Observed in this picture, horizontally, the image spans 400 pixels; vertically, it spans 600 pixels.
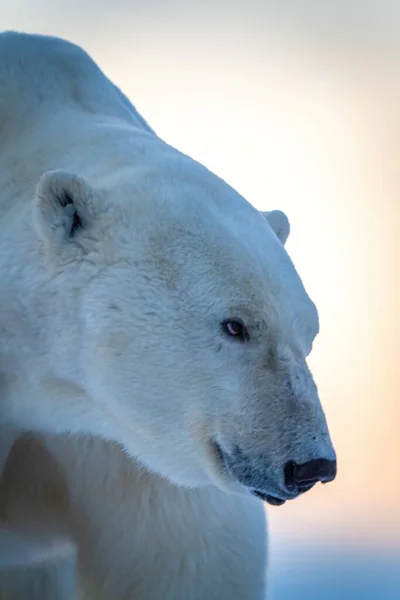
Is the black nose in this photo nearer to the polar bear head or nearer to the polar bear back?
the polar bear head

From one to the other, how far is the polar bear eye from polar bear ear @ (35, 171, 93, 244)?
0.78ft

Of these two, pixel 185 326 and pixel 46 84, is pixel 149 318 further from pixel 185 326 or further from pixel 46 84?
pixel 46 84

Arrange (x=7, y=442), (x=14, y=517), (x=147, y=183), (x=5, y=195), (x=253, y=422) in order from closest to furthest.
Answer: (x=253, y=422) → (x=147, y=183) → (x=5, y=195) → (x=7, y=442) → (x=14, y=517)

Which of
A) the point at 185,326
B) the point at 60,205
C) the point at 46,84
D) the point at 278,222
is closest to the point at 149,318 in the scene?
the point at 185,326

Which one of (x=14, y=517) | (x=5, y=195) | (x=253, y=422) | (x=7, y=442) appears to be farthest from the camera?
(x=14, y=517)

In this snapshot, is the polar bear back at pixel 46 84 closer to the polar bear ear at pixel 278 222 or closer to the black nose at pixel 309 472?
the polar bear ear at pixel 278 222

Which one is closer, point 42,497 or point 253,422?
point 253,422

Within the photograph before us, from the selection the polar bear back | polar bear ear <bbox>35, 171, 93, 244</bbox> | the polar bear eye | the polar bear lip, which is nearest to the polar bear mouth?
the polar bear lip

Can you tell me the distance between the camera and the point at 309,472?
1.20 m

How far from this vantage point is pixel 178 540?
5.50 feet

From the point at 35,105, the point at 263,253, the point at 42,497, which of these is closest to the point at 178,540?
the point at 42,497

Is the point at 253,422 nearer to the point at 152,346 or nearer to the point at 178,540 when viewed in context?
the point at 152,346

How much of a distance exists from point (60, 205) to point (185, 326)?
23 cm

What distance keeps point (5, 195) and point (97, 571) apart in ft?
2.10
